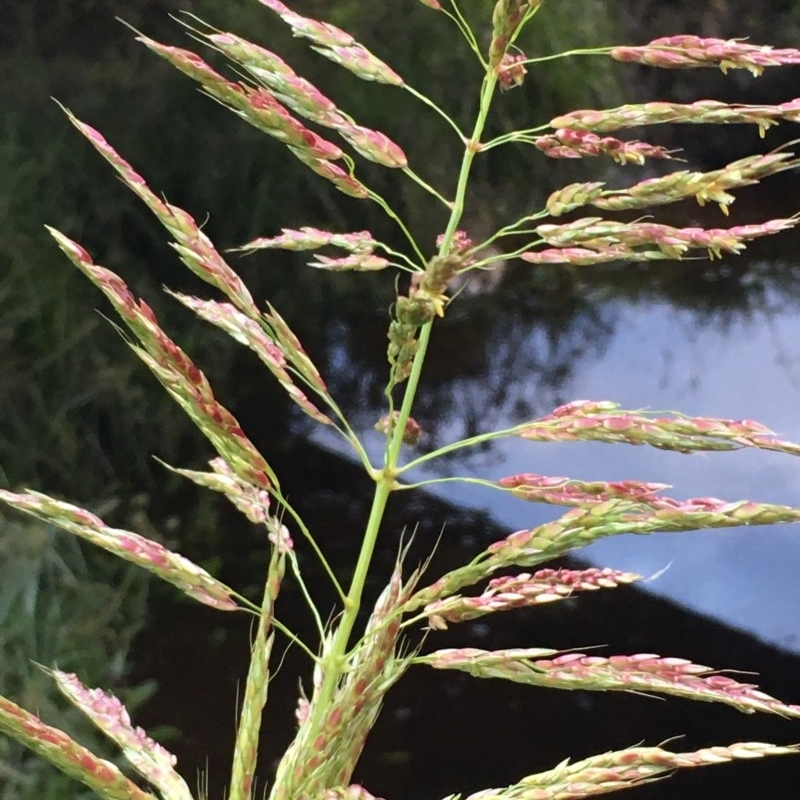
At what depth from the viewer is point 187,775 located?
0.75 m

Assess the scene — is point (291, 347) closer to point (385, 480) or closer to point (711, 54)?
point (385, 480)

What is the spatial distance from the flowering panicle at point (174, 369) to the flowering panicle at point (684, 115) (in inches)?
6.6

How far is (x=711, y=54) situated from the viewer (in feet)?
0.94

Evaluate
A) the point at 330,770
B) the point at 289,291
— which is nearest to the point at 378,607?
the point at 330,770

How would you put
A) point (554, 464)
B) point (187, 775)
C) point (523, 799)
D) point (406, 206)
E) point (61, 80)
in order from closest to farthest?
point (523, 799), point (187, 775), point (554, 464), point (61, 80), point (406, 206)

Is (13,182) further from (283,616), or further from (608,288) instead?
(608,288)

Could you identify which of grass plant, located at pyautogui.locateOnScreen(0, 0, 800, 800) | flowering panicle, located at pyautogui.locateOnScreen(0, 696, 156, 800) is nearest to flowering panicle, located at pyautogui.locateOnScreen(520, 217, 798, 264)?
grass plant, located at pyautogui.locateOnScreen(0, 0, 800, 800)

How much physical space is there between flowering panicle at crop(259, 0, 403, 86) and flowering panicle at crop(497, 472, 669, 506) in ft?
0.54

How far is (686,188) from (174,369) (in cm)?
19

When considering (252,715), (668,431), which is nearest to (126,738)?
(252,715)

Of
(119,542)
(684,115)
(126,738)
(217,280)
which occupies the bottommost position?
(126,738)

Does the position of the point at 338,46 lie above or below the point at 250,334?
above

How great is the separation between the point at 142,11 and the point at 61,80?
5.8 inches

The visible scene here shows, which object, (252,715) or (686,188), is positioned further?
(252,715)
